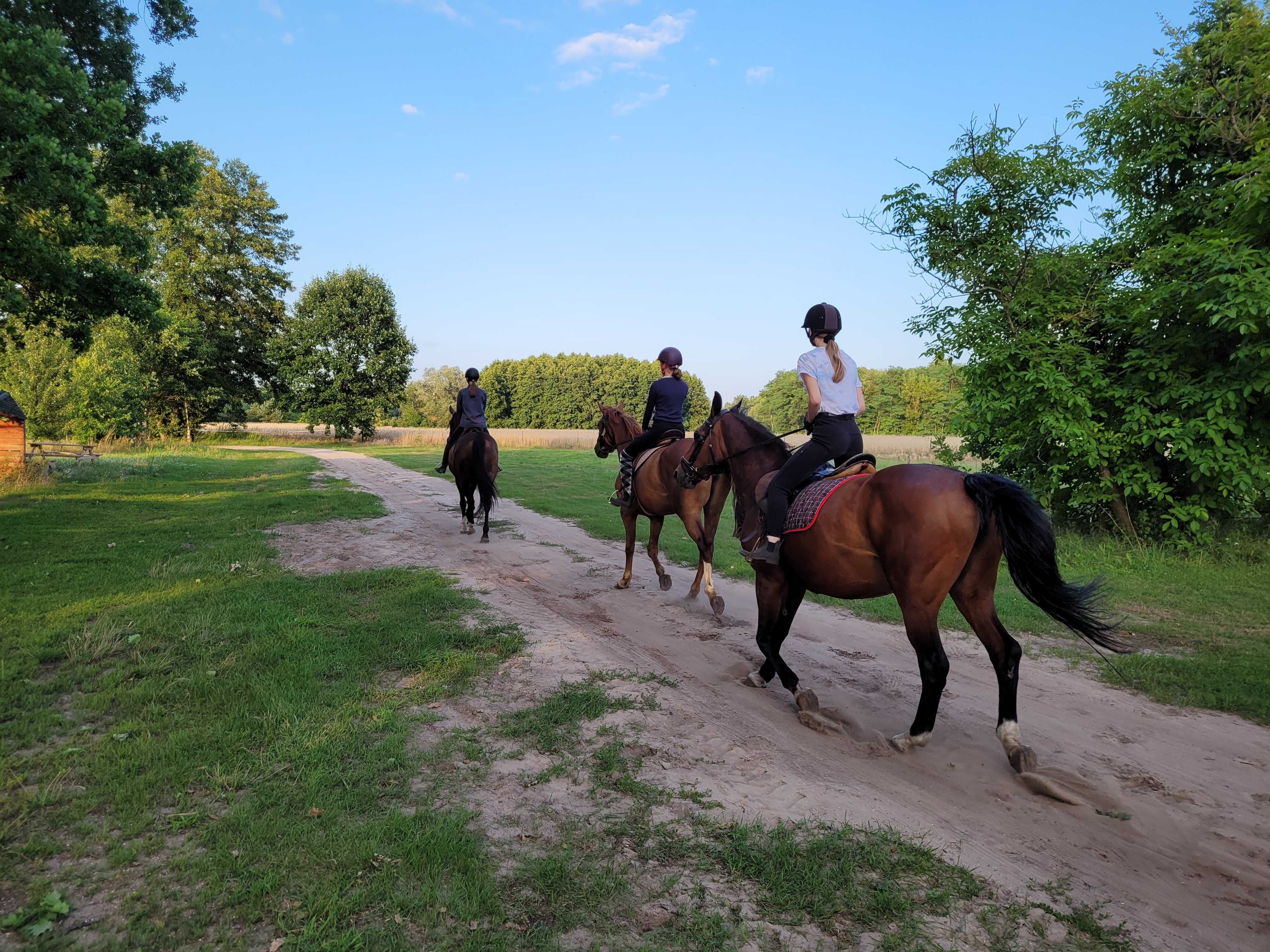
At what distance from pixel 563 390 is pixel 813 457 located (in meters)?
85.8

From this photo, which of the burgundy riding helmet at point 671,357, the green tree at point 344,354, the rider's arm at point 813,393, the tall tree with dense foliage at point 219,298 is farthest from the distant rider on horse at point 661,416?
the green tree at point 344,354

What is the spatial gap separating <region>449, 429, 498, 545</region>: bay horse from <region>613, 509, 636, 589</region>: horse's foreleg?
350 cm

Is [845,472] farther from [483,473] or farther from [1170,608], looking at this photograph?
[483,473]

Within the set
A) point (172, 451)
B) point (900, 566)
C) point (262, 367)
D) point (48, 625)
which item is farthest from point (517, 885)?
point (262, 367)

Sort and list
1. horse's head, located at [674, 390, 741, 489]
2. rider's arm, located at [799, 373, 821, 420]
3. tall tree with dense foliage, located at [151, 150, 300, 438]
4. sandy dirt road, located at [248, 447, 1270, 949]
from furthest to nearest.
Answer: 1. tall tree with dense foliage, located at [151, 150, 300, 438]
2. horse's head, located at [674, 390, 741, 489]
3. rider's arm, located at [799, 373, 821, 420]
4. sandy dirt road, located at [248, 447, 1270, 949]

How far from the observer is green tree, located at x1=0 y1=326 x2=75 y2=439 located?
23859 mm

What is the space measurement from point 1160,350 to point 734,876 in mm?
12205

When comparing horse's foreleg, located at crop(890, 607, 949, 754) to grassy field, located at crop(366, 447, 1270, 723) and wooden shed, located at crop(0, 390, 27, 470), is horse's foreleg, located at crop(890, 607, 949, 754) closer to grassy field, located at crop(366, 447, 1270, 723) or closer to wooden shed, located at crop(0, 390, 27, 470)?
grassy field, located at crop(366, 447, 1270, 723)

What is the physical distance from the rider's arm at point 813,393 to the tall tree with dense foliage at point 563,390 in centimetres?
8106

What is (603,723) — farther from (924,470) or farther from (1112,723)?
(1112,723)

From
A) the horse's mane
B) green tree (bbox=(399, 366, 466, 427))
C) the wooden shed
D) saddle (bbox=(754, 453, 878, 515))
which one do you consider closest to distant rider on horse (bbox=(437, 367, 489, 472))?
the horse's mane

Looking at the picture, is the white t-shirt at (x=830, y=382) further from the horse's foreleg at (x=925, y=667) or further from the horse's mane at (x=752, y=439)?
the horse's foreleg at (x=925, y=667)

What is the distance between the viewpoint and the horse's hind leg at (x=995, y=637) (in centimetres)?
454

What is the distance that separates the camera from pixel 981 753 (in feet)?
15.5
